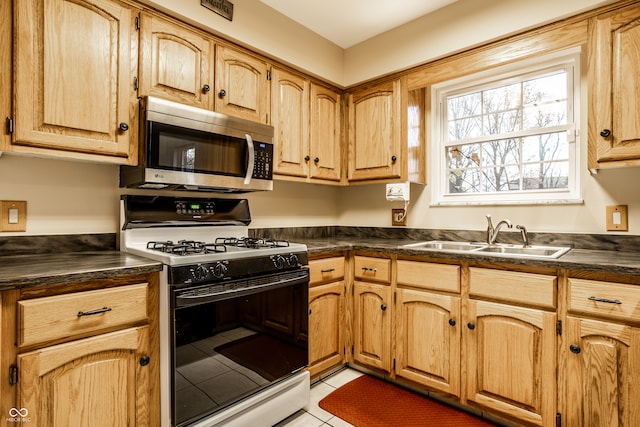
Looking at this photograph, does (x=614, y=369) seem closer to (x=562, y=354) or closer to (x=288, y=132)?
(x=562, y=354)

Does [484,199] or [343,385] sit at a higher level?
[484,199]

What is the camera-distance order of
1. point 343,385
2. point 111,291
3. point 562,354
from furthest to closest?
1. point 343,385
2. point 562,354
3. point 111,291

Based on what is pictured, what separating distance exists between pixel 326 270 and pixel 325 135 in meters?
1.08

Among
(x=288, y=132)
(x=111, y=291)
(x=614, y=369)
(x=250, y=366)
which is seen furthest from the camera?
(x=288, y=132)

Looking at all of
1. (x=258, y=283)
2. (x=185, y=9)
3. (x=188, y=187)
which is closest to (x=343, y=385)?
(x=258, y=283)

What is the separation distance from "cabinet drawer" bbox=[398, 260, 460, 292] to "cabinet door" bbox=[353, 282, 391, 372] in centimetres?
16

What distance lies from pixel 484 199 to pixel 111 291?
229 cm

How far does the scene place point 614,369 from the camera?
1453mm

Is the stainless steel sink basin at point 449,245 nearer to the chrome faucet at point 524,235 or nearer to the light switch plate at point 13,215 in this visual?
the chrome faucet at point 524,235

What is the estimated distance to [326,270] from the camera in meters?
2.22

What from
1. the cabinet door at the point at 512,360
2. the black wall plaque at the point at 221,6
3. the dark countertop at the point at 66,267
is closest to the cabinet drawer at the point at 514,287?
the cabinet door at the point at 512,360

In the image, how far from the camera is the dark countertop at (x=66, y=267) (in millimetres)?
1145

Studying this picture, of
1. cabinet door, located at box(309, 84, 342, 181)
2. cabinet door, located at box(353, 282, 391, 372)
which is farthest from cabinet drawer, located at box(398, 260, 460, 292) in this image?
cabinet door, located at box(309, 84, 342, 181)

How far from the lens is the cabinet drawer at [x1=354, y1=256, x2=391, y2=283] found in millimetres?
2187
